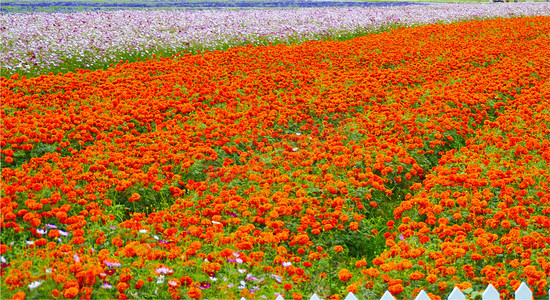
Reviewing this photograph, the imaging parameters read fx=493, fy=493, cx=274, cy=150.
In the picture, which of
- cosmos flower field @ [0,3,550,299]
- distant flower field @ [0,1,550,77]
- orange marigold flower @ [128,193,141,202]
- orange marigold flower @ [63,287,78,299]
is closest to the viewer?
orange marigold flower @ [63,287,78,299]

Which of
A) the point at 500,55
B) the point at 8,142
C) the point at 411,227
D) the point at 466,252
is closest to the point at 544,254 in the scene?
the point at 466,252

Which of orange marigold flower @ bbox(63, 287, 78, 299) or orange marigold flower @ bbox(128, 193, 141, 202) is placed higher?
orange marigold flower @ bbox(63, 287, 78, 299)

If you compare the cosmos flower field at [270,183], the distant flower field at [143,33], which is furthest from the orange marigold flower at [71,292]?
the distant flower field at [143,33]

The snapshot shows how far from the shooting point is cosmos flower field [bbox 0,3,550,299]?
439 centimetres

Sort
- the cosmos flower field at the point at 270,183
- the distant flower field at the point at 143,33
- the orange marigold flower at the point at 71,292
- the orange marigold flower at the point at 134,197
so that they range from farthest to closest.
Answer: the distant flower field at the point at 143,33, the orange marigold flower at the point at 134,197, the cosmos flower field at the point at 270,183, the orange marigold flower at the point at 71,292

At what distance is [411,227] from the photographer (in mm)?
5543

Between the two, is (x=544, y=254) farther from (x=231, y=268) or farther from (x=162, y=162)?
(x=162, y=162)

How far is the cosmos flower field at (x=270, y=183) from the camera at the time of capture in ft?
14.4

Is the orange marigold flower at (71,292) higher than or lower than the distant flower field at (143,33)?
lower

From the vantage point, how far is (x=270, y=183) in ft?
20.1

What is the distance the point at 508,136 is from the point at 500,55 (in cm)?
692

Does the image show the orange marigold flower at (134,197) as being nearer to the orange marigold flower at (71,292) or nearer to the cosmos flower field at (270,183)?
the cosmos flower field at (270,183)

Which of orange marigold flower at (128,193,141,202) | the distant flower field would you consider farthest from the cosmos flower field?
the distant flower field

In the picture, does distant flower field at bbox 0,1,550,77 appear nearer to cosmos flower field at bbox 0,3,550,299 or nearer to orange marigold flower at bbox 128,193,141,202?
cosmos flower field at bbox 0,3,550,299
